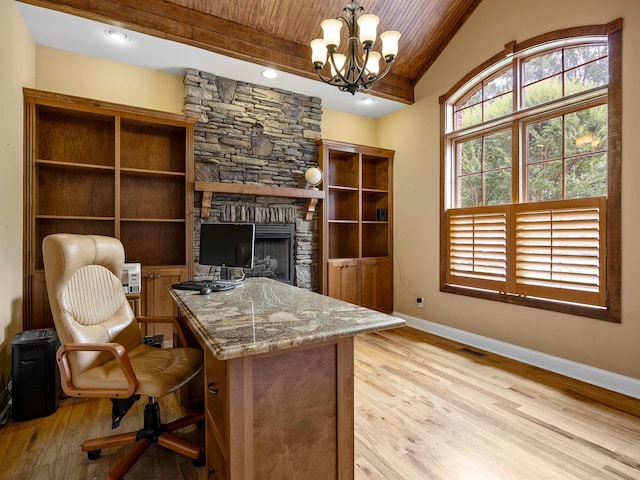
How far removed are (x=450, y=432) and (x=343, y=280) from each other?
2.53 metres

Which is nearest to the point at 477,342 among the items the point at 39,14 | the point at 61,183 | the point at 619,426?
the point at 619,426

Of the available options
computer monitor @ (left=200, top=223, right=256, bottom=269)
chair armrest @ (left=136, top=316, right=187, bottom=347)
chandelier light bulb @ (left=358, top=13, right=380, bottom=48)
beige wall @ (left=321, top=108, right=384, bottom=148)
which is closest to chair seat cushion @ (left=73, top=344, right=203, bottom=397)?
chair armrest @ (left=136, top=316, right=187, bottom=347)

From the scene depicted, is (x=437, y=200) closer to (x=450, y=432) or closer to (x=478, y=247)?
(x=478, y=247)

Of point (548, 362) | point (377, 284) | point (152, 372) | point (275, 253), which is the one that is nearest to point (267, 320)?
point (152, 372)

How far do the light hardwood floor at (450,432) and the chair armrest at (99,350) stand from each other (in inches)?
19.6

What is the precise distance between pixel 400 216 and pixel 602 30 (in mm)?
2730

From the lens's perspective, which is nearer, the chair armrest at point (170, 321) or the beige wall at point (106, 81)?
the chair armrest at point (170, 321)

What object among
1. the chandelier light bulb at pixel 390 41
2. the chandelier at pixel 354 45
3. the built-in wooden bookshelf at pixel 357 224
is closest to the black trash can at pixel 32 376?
the chandelier at pixel 354 45

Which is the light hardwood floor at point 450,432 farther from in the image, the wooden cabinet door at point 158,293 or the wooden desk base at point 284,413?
the wooden cabinet door at point 158,293

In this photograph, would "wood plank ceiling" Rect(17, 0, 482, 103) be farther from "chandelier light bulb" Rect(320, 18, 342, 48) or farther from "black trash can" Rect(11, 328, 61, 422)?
"black trash can" Rect(11, 328, 61, 422)

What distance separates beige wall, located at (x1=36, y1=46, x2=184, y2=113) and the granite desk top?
2.63m

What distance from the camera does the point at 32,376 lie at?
2244 millimetres

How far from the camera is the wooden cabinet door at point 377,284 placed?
4668 millimetres

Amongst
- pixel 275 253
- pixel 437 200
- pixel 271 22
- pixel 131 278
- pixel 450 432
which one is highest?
pixel 271 22
